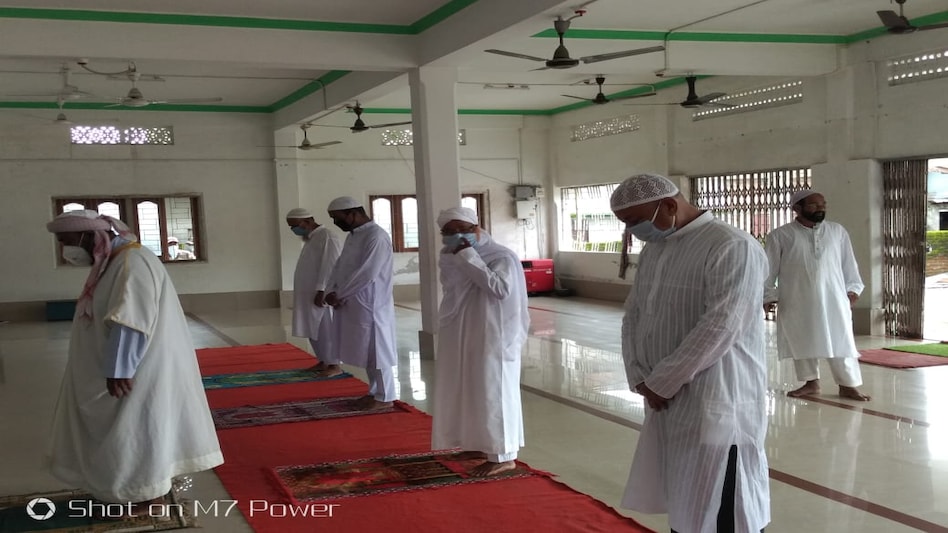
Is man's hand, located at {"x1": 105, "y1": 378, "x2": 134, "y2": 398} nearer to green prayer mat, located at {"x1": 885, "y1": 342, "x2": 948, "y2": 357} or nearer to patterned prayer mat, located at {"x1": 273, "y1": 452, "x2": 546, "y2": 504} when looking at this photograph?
patterned prayer mat, located at {"x1": 273, "y1": 452, "x2": 546, "y2": 504}

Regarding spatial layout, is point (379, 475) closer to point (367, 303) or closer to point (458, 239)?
point (458, 239)

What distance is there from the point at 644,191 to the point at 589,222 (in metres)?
11.7

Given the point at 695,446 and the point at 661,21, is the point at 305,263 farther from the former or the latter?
the point at 695,446

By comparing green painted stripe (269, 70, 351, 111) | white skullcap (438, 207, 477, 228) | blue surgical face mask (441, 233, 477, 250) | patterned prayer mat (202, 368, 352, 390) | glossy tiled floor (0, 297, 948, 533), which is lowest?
glossy tiled floor (0, 297, 948, 533)

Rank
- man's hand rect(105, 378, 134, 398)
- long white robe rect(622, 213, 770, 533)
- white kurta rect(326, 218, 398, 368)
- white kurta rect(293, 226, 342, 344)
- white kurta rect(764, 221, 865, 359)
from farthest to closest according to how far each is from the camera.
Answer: white kurta rect(293, 226, 342, 344), white kurta rect(764, 221, 865, 359), white kurta rect(326, 218, 398, 368), man's hand rect(105, 378, 134, 398), long white robe rect(622, 213, 770, 533)

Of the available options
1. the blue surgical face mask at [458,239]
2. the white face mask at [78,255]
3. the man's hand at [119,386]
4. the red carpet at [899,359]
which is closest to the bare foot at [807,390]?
the red carpet at [899,359]

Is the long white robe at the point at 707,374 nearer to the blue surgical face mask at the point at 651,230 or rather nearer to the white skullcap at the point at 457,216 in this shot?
the blue surgical face mask at the point at 651,230

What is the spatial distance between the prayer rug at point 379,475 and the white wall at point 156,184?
9540 mm

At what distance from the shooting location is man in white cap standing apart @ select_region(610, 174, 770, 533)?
96.7 inches

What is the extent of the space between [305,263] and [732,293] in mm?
5368

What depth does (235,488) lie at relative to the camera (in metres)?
4.20

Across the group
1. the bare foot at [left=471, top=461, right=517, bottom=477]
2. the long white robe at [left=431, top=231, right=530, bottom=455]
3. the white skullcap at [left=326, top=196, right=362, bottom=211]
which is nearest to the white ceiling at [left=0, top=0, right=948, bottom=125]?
the white skullcap at [left=326, top=196, right=362, bottom=211]

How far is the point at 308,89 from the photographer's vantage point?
1129cm

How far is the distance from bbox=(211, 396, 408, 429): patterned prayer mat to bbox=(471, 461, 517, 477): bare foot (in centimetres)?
161
